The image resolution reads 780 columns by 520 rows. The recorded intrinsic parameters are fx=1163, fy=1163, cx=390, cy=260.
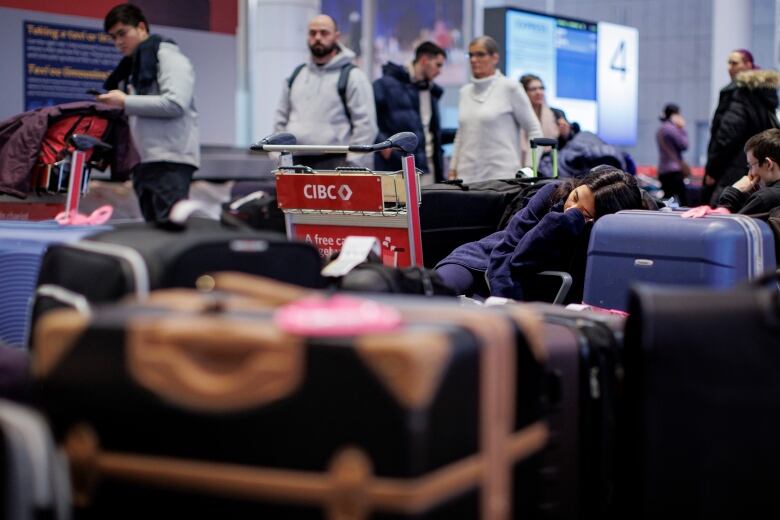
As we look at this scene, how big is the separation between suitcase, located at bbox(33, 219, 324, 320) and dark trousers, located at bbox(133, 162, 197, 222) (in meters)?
3.02

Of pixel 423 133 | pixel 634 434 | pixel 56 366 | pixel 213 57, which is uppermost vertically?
pixel 213 57

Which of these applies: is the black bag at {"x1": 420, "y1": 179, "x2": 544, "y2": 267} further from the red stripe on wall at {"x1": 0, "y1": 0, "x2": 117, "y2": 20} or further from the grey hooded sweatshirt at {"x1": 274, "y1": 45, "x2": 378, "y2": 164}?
the red stripe on wall at {"x1": 0, "y1": 0, "x2": 117, "y2": 20}

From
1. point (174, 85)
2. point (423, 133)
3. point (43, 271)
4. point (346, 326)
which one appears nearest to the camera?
point (346, 326)

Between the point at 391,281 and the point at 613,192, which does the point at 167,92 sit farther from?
the point at 391,281

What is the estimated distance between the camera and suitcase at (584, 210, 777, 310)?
313cm

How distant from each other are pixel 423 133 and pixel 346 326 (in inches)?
209

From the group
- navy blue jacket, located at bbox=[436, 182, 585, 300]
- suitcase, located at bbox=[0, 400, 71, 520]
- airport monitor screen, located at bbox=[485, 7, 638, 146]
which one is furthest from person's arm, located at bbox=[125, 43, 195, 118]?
airport monitor screen, located at bbox=[485, 7, 638, 146]

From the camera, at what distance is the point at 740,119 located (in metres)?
6.79

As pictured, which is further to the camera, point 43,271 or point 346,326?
point 43,271

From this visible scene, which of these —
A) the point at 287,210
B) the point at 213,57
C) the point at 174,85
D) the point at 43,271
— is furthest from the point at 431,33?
the point at 43,271

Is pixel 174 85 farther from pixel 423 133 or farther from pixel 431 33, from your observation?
pixel 431 33

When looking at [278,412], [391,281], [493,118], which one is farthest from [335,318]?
[493,118]

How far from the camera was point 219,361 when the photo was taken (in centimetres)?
164

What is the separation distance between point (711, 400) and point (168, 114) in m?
3.66
